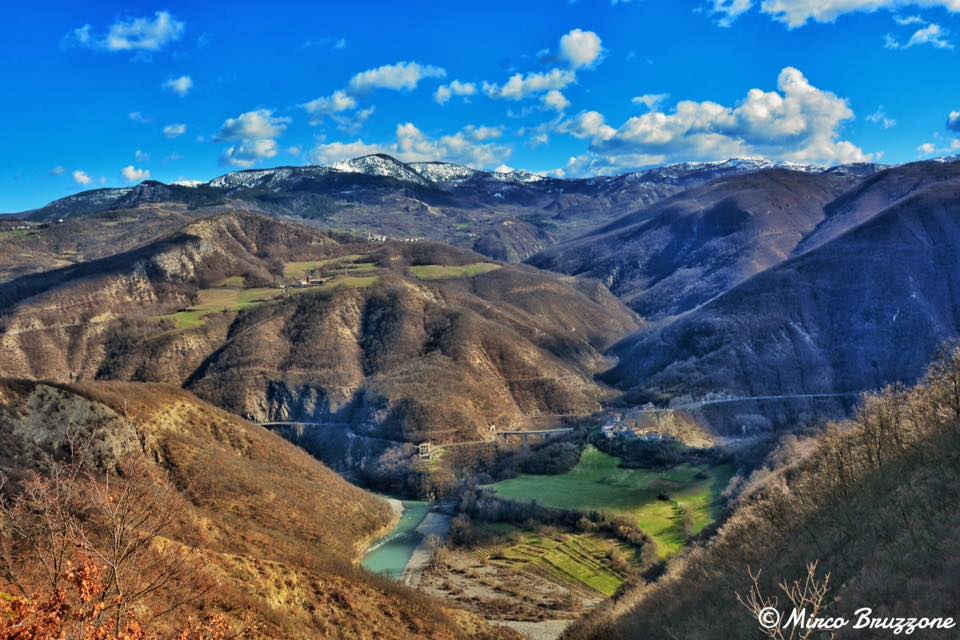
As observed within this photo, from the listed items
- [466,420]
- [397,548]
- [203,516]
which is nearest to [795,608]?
[203,516]

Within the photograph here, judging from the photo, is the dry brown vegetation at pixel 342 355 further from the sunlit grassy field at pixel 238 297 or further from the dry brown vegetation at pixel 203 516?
the dry brown vegetation at pixel 203 516

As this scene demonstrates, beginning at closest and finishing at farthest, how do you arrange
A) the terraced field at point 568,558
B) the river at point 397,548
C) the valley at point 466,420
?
the valley at point 466,420
the terraced field at point 568,558
the river at point 397,548

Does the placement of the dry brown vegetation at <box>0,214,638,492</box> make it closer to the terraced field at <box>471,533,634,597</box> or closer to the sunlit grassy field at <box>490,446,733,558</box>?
the sunlit grassy field at <box>490,446,733,558</box>

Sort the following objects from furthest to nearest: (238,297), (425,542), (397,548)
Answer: (238,297), (425,542), (397,548)

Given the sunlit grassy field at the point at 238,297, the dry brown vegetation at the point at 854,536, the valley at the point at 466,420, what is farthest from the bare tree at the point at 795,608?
the sunlit grassy field at the point at 238,297

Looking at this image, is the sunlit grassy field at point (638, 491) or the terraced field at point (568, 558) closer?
the terraced field at point (568, 558)

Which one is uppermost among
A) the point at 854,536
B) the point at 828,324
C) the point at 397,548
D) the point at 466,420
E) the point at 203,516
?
the point at 828,324

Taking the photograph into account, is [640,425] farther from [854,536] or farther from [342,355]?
[854,536]
